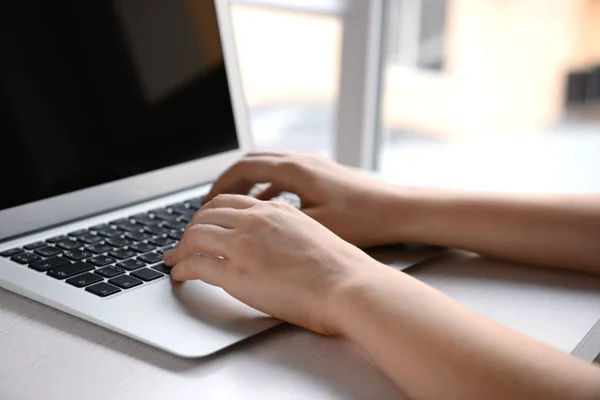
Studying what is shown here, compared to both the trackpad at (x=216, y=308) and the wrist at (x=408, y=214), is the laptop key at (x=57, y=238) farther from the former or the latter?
the wrist at (x=408, y=214)

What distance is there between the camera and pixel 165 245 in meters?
0.68

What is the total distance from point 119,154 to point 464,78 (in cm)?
119

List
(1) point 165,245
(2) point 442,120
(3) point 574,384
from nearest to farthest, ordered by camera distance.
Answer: (3) point 574,384, (1) point 165,245, (2) point 442,120

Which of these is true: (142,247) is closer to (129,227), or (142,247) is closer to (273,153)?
(129,227)

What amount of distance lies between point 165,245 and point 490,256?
32 cm

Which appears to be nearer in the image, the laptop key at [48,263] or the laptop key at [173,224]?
the laptop key at [48,263]

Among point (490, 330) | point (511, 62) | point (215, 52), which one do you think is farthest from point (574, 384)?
point (511, 62)

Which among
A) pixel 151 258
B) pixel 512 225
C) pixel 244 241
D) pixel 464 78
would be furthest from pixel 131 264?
pixel 464 78

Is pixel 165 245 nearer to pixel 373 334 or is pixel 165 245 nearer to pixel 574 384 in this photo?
pixel 373 334

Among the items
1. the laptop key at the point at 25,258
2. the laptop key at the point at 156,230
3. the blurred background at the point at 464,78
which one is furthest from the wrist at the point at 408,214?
the blurred background at the point at 464,78

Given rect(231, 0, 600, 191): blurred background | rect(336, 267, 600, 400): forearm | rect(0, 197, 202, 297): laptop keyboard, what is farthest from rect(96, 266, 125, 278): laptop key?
rect(231, 0, 600, 191): blurred background

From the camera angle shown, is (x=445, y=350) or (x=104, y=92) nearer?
(x=445, y=350)

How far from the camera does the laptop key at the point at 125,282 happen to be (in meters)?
0.59

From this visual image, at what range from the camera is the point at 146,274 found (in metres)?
0.61
